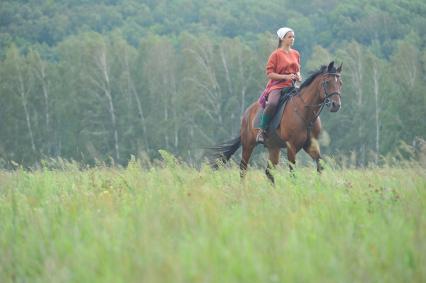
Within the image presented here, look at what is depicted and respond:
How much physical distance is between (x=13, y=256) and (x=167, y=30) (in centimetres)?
9997

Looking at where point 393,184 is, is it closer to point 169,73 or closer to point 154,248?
point 154,248

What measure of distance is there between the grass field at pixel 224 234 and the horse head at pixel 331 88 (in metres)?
2.79

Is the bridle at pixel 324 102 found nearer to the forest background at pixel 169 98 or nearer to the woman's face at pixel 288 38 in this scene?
the woman's face at pixel 288 38

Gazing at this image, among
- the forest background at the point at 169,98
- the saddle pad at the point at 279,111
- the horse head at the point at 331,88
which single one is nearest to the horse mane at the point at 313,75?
the horse head at the point at 331,88

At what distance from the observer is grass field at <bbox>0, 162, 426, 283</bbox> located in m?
4.57

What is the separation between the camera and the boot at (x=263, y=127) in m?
12.0

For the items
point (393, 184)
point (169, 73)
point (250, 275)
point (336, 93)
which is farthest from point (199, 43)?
point (250, 275)

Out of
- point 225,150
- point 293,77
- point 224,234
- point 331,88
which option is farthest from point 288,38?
point 224,234

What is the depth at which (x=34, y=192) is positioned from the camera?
9047 mm

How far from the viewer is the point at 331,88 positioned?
1123 centimetres

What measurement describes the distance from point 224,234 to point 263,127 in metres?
6.82

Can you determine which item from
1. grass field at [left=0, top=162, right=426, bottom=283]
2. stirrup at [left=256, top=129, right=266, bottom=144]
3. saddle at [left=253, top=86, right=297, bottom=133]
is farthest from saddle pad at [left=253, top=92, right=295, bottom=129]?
grass field at [left=0, top=162, right=426, bottom=283]

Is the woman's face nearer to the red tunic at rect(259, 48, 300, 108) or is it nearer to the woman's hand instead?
the red tunic at rect(259, 48, 300, 108)

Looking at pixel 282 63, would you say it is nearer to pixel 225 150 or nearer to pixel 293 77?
pixel 293 77
